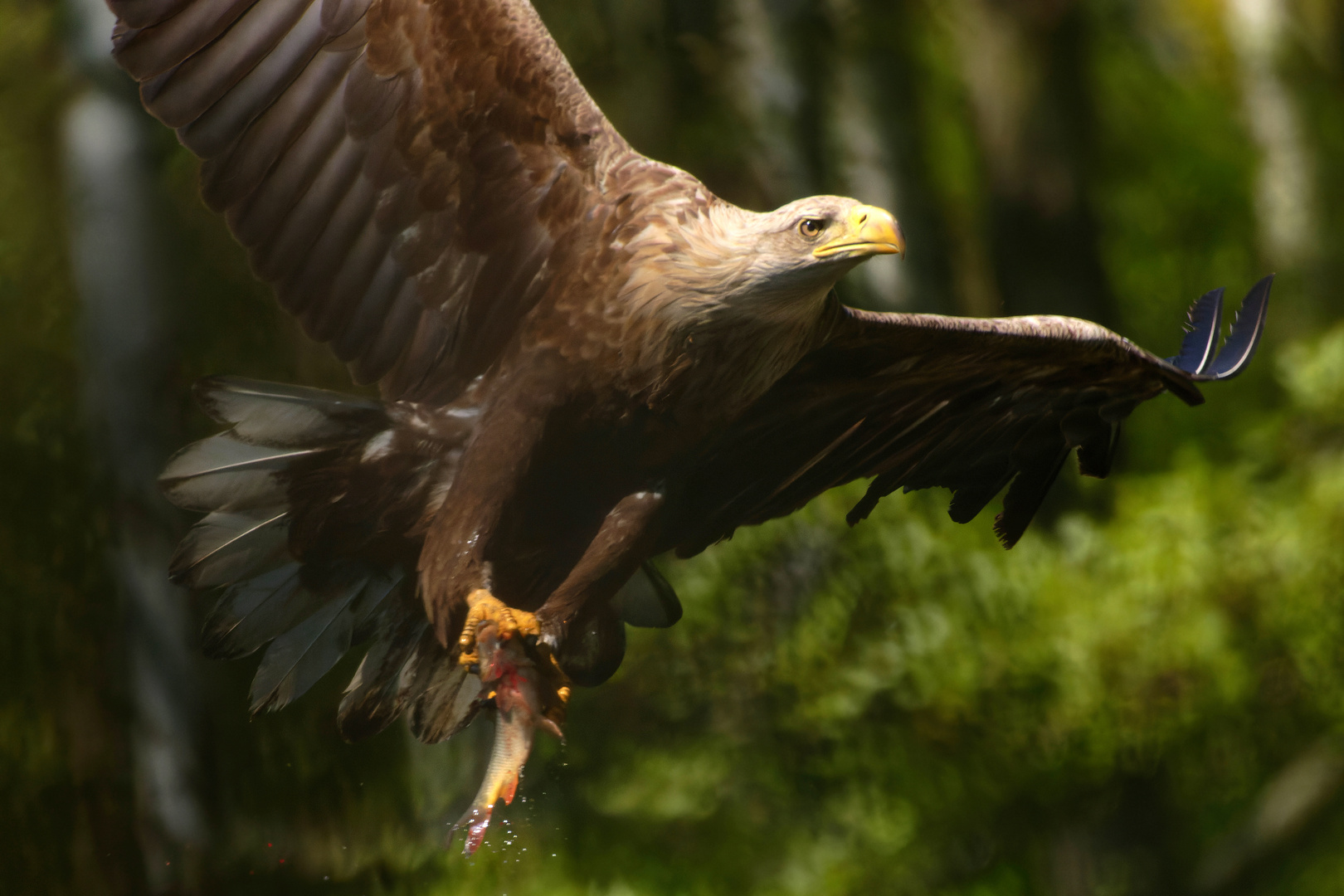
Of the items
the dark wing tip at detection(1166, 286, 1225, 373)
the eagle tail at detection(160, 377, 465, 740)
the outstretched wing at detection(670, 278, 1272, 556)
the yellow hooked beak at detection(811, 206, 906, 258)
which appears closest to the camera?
the yellow hooked beak at detection(811, 206, 906, 258)

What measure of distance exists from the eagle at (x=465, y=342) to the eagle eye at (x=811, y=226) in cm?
1

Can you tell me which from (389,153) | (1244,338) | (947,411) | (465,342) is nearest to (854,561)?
(947,411)

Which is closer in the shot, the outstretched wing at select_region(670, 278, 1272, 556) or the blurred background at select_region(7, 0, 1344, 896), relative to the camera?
the outstretched wing at select_region(670, 278, 1272, 556)

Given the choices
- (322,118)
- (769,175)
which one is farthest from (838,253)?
(769,175)

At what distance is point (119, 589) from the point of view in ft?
5.19

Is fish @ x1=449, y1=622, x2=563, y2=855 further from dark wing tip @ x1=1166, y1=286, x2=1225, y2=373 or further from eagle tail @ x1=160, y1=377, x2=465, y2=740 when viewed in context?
dark wing tip @ x1=1166, y1=286, x2=1225, y2=373

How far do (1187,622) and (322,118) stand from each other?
2.50 metres

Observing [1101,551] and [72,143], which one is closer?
[72,143]

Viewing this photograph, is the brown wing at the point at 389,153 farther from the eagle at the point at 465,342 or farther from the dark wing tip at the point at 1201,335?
the dark wing tip at the point at 1201,335

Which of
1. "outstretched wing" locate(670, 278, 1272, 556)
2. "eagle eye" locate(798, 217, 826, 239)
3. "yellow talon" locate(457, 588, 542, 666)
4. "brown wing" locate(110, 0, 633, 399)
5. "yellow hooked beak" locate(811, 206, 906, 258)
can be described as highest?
"brown wing" locate(110, 0, 633, 399)

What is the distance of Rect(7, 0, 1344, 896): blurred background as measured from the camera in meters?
1.58

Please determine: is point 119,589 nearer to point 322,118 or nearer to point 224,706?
point 224,706

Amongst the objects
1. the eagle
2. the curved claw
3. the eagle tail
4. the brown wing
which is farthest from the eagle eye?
the curved claw

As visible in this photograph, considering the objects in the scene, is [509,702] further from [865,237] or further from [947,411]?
[947,411]
